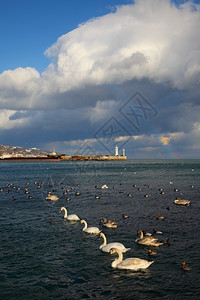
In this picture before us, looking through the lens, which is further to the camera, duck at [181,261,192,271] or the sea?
duck at [181,261,192,271]

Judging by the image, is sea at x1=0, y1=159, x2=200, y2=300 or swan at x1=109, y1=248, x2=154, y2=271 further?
swan at x1=109, y1=248, x2=154, y2=271

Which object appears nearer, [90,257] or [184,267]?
[184,267]

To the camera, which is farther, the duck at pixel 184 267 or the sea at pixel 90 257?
the duck at pixel 184 267

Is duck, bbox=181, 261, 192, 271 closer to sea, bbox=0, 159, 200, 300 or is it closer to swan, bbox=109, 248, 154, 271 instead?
sea, bbox=0, 159, 200, 300

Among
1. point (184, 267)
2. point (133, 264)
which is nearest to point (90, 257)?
point (133, 264)

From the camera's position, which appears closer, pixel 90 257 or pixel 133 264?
pixel 133 264

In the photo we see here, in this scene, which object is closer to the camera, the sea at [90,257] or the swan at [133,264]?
the sea at [90,257]

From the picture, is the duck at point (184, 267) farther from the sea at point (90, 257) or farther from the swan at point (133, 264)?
the swan at point (133, 264)

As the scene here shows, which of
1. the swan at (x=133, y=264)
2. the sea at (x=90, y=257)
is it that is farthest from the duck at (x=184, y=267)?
the swan at (x=133, y=264)

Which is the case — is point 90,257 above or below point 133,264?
below

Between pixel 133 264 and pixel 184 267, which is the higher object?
pixel 133 264

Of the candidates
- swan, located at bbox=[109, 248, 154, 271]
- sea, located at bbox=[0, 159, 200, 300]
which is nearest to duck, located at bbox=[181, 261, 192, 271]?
sea, located at bbox=[0, 159, 200, 300]

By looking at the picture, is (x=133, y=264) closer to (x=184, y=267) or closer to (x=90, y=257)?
(x=184, y=267)

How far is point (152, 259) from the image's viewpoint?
62.4ft
